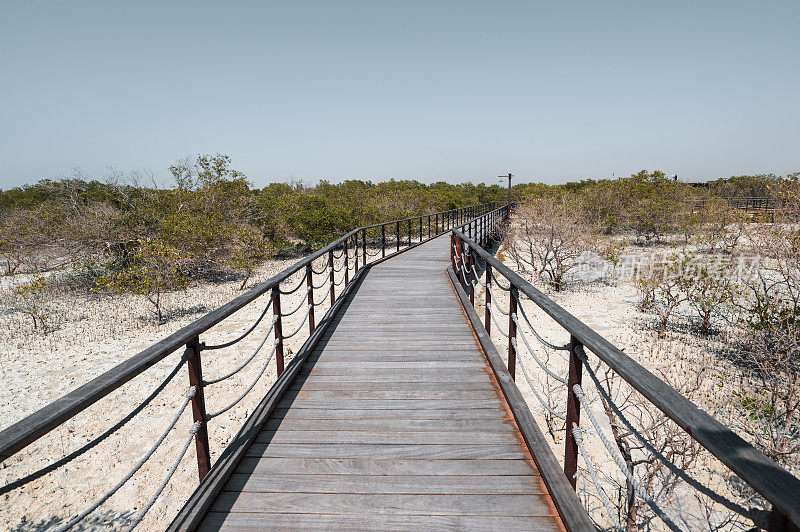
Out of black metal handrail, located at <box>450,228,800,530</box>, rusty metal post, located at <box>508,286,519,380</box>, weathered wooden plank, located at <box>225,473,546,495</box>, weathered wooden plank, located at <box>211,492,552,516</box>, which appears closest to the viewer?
black metal handrail, located at <box>450,228,800,530</box>

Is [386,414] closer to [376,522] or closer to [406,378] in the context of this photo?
[406,378]

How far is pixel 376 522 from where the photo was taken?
7.29ft

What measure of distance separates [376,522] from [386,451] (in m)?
0.62

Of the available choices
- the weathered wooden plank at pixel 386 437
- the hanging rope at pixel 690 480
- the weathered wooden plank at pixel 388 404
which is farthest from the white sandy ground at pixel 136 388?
the hanging rope at pixel 690 480

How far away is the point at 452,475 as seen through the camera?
2572 mm

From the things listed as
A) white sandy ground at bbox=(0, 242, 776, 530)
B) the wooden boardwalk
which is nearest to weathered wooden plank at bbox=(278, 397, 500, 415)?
the wooden boardwalk

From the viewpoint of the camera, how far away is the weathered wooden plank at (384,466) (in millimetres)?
2605

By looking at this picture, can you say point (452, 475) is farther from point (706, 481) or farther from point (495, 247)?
point (495, 247)

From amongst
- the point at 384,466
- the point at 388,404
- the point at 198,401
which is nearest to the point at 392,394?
the point at 388,404

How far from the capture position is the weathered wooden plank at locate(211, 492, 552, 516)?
229 cm

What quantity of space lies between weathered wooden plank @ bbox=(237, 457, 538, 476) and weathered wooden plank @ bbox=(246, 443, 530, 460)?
0.04 metres

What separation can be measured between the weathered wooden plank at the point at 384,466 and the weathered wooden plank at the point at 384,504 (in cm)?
20

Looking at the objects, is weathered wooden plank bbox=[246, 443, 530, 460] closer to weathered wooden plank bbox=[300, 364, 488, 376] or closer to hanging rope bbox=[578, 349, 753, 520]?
hanging rope bbox=[578, 349, 753, 520]

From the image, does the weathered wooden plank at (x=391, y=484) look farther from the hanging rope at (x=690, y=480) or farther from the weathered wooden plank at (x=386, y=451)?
the hanging rope at (x=690, y=480)
